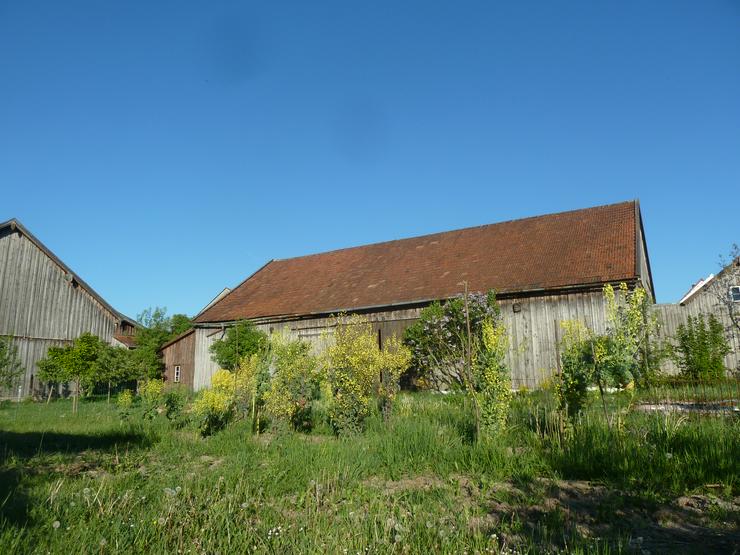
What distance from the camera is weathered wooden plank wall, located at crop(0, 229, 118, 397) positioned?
75.9ft

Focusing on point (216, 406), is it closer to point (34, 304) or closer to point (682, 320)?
point (682, 320)

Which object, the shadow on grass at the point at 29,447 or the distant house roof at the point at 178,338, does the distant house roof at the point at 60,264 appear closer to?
the distant house roof at the point at 178,338

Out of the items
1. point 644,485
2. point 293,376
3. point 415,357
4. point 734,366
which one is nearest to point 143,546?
point 644,485

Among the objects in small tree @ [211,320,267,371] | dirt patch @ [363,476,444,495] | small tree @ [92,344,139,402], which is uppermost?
small tree @ [211,320,267,371]

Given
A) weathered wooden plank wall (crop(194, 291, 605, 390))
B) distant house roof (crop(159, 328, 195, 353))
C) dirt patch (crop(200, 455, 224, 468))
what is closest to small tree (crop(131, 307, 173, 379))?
distant house roof (crop(159, 328, 195, 353))

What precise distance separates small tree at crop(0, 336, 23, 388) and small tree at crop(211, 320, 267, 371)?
7454 mm

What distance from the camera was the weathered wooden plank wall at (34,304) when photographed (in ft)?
75.9

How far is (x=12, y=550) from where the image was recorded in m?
3.79

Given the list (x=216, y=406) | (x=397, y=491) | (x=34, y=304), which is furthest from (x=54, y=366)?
(x=397, y=491)

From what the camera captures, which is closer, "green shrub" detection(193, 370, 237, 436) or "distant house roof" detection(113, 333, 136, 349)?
"green shrub" detection(193, 370, 237, 436)

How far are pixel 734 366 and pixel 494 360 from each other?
560 inches

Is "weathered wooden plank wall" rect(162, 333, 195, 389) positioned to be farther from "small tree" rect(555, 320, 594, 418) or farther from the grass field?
"small tree" rect(555, 320, 594, 418)

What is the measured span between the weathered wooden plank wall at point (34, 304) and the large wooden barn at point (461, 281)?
459 centimetres

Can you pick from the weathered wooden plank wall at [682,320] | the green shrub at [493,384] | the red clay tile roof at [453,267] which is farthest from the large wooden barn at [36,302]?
the weathered wooden plank wall at [682,320]
